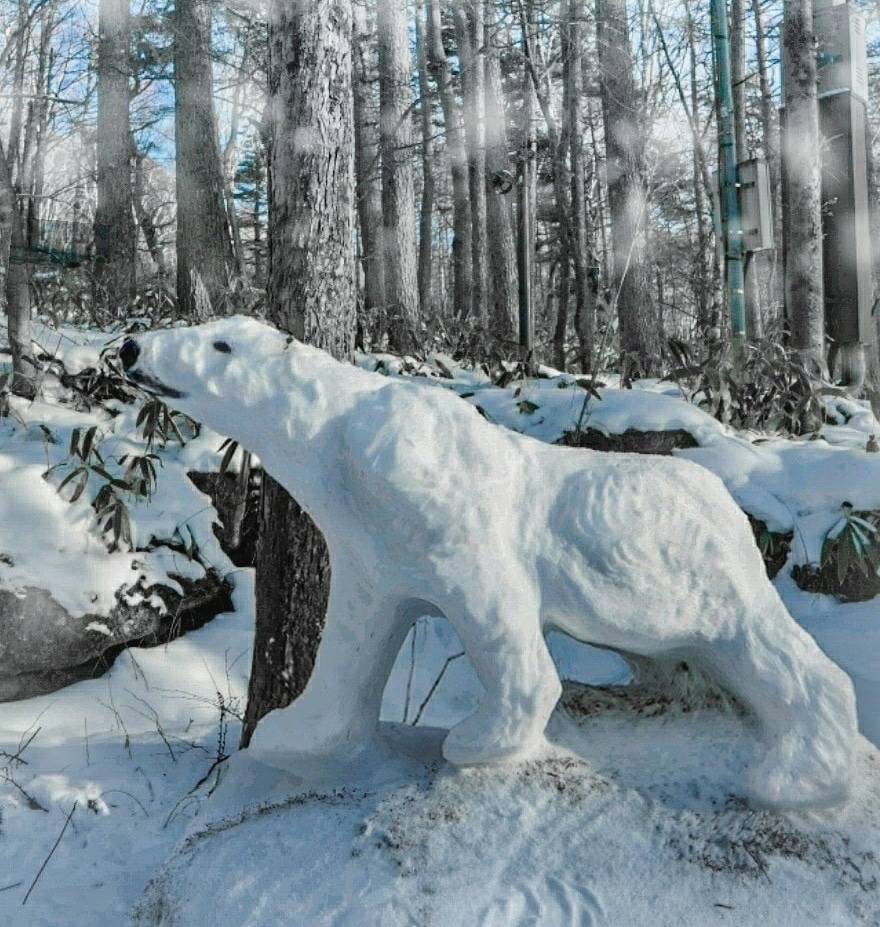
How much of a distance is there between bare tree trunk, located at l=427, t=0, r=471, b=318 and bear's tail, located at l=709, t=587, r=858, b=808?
10440 millimetres

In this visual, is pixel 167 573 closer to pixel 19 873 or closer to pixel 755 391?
pixel 19 873

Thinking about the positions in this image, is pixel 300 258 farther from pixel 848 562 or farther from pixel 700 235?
pixel 700 235

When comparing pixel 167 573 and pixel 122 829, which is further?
pixel 167 573

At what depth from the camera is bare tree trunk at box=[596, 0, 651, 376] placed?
7.62 meters

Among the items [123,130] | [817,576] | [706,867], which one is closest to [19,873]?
[706,867]

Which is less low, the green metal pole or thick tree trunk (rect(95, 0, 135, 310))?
thick tree trunk (rect(95, 0, 135, 310))

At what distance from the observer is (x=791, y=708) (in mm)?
1600

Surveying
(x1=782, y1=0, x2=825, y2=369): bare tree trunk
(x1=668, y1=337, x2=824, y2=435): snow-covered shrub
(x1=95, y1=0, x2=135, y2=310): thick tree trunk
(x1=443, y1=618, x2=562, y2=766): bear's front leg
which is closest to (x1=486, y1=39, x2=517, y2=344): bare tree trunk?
(x1=782, y1=0, x2=825, y2=369): bare tree trunk

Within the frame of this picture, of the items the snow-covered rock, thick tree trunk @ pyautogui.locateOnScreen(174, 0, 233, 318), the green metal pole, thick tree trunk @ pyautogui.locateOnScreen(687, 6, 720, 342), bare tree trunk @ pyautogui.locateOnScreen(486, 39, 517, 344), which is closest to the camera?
the snow-covered rock

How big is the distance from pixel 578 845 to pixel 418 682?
2237 millimetres

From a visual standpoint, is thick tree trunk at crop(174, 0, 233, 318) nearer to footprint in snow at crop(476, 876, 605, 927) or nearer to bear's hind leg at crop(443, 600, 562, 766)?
bear's hind leg at crop(443, 600, 562, 766)

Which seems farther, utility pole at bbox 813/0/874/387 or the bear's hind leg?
utility pole at bbox 813/0/874/387

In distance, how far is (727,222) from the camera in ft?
17.9

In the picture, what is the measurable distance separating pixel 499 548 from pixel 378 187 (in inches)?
425
